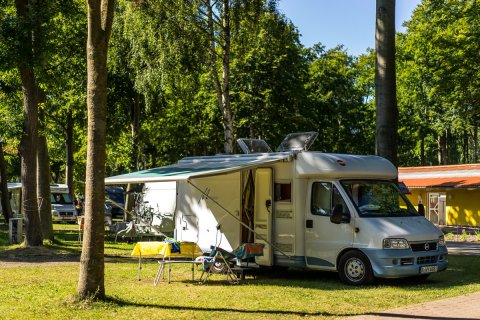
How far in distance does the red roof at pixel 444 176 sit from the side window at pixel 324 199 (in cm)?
2200

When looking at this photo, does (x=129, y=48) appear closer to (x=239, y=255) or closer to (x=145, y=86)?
(x=145, y=86)

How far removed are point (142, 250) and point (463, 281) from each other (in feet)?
20.8

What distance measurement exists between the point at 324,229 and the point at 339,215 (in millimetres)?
557

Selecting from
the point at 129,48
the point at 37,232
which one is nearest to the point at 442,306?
the point at 37,232

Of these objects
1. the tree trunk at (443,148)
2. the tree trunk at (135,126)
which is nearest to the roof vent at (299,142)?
the tree trunk at (135,126)

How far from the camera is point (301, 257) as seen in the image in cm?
1280

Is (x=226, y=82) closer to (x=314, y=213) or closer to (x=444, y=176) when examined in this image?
(x=314, y=213)

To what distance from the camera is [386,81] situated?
619 inches

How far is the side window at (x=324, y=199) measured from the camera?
12.6m

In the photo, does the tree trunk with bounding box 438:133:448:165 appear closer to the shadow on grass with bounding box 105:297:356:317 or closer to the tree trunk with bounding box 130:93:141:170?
the tree trunk with bounding box 130:93:141:170

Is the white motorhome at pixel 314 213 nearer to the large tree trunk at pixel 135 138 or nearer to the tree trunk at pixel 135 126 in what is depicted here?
the large tree trunk at pixel 135 138

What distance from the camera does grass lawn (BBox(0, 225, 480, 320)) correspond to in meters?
8.87

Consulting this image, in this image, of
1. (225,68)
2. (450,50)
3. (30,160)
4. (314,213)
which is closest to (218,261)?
(314,213)

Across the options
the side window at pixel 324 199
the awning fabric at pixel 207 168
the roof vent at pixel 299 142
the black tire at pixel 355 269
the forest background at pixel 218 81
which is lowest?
the black tire at pixel 355 269
